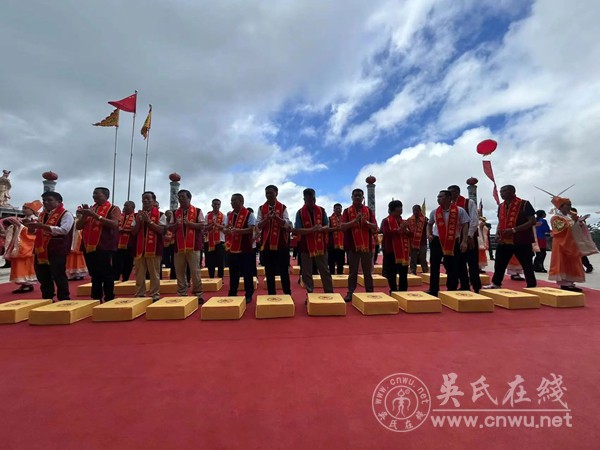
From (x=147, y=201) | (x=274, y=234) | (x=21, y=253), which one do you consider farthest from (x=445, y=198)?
(x=21, y=253)

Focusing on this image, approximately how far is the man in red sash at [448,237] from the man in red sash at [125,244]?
546cm

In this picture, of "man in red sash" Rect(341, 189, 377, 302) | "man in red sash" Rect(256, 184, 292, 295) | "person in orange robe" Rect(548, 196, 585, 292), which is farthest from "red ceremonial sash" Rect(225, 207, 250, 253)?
"person in orange robe" Rect(548, 196, 585, 292)

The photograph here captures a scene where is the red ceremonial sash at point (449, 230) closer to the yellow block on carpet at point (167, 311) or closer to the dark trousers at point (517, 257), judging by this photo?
the dark trousers at point (517, 257)

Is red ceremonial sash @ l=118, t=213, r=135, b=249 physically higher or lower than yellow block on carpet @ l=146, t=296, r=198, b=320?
higher

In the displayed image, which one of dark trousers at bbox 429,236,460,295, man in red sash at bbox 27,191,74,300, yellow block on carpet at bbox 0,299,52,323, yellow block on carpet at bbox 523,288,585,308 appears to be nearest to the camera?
yellow block on carpet at bbox 0,299,52,323

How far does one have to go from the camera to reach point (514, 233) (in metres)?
5.18

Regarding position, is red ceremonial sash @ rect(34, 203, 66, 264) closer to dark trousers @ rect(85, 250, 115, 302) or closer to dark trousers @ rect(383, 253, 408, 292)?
dark trousers @ rect(85, 250, 115, 302)

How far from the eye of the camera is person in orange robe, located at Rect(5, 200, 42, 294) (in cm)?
596

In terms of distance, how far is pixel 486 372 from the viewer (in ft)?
7.03

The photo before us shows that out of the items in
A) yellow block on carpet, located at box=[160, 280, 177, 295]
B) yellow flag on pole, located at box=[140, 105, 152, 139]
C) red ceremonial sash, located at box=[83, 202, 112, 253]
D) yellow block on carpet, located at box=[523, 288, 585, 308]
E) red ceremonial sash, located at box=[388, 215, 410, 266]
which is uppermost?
yellow flag on pole, located at box=[140, 105, 152, 139]

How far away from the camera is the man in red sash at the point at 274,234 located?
4672mm

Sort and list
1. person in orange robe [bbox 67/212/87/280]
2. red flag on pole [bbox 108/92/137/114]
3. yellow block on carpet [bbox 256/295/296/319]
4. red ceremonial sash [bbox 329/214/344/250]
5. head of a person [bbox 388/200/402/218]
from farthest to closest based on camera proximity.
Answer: red flag on pole [bbox 108/92/137/114]
person in orange robe [bbox 67/212/87/280]
red ceremonial sash [bbox 329/214/344/250]
head of a person [bbox 388/200/402/218]
yellow block on carpet [bbox 256/295/296/319]

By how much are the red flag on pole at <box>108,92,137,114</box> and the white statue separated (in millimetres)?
16961

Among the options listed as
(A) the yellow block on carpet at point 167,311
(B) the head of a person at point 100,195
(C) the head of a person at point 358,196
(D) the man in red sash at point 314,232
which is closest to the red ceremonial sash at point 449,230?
(C) the head of a person at point 358,196
